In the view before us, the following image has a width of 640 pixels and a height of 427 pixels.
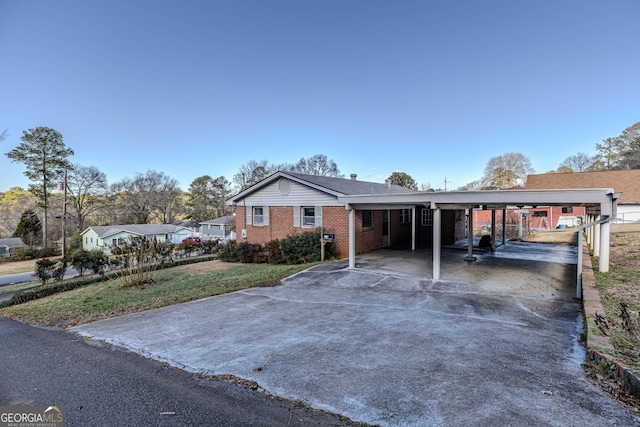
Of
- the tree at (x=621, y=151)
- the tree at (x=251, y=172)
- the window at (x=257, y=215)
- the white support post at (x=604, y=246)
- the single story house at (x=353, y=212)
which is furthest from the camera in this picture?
the tree at (x=251, y=172)

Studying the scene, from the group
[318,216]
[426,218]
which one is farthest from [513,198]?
[426,218]

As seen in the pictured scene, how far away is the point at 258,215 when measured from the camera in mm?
17328

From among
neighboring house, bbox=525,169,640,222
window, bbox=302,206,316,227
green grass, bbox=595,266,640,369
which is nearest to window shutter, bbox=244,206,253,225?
window, bbox=302,206,316,227

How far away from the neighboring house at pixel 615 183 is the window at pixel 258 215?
27.0 metres

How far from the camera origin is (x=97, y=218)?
49031 millimetres

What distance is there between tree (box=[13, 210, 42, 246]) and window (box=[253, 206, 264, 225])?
39.5 m

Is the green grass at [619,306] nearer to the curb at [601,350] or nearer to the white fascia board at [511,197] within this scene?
the curb at [601,350]

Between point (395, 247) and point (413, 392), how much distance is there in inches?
527

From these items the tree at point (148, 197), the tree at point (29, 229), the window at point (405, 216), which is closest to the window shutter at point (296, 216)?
the window at point (405, 216)

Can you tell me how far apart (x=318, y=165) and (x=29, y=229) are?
136 feet

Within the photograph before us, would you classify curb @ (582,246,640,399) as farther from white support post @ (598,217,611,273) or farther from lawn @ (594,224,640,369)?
white support post @ (598,217,611,273)

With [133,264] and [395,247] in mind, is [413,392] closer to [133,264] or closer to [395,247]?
[133,264]

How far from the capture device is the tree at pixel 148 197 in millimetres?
49897

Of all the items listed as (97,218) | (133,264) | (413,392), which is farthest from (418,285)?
(97,218)
